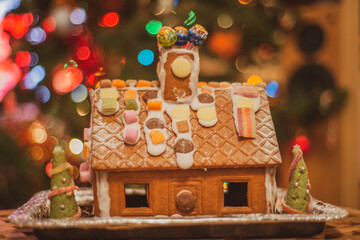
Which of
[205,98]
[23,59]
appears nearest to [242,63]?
[205,98]

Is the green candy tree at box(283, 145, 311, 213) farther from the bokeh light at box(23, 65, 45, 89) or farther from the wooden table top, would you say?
the bokeh light at box(23, 65, 45, 89)

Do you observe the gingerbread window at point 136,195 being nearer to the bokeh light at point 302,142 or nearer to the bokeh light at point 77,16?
the bokeh light at point 77,16

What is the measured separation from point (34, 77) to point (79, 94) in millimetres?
276

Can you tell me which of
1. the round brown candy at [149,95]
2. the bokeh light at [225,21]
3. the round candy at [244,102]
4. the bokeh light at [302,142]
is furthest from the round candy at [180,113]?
the bokeh light at [302,142]

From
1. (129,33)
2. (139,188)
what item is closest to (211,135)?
(139,188)

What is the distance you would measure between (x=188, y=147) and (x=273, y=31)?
1366 mm

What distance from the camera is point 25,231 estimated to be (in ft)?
4.75

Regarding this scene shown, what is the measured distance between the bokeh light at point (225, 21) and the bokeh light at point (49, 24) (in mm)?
991

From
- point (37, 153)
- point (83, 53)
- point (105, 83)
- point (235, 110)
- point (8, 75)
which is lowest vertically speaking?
point (37, 153)

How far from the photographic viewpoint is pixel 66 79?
2352 millimetres

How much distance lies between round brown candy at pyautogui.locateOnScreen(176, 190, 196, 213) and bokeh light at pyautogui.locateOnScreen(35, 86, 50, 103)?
45.7 inches

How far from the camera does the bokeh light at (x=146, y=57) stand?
231 cm

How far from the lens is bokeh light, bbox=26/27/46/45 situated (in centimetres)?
224

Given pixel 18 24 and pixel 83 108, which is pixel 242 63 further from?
pixel 18 24
